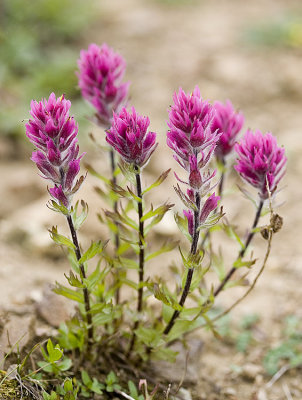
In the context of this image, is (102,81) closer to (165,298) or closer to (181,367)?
(165,298)

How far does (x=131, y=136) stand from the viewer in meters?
2.11

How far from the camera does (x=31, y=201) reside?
177 inches

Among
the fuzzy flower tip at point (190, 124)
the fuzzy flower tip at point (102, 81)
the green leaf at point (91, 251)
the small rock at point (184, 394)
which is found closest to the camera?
the fuzzy flower tip at point (190, 124)

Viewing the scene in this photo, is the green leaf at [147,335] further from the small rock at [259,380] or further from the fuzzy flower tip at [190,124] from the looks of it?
the fuzzy flower tip at [190,124]

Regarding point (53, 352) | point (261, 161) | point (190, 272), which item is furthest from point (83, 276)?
point (261, 161)

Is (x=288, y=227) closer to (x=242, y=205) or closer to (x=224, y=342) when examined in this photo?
(x=242, y=205)

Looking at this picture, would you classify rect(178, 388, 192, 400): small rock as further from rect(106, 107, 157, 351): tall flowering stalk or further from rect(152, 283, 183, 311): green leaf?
rect(106, 107, 157, 351): tall flowering stalk

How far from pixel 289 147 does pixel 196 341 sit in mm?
2604

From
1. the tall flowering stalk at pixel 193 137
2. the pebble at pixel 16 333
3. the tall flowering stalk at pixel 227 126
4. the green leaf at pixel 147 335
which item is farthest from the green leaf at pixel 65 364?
the tall flowering stalk at pixel 227 126

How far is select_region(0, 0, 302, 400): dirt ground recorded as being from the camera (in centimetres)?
331

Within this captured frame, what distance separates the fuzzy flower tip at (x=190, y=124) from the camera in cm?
208

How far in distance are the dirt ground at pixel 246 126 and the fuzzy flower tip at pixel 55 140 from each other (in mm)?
1142

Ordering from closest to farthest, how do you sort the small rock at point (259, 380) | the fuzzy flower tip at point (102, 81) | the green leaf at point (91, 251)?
the green leaf at point (91, 251) → the fuzzy flower tip at point (102, 81) → the small rock at point (259, 380)

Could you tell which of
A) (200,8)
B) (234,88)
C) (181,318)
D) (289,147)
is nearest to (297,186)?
(289,147)
